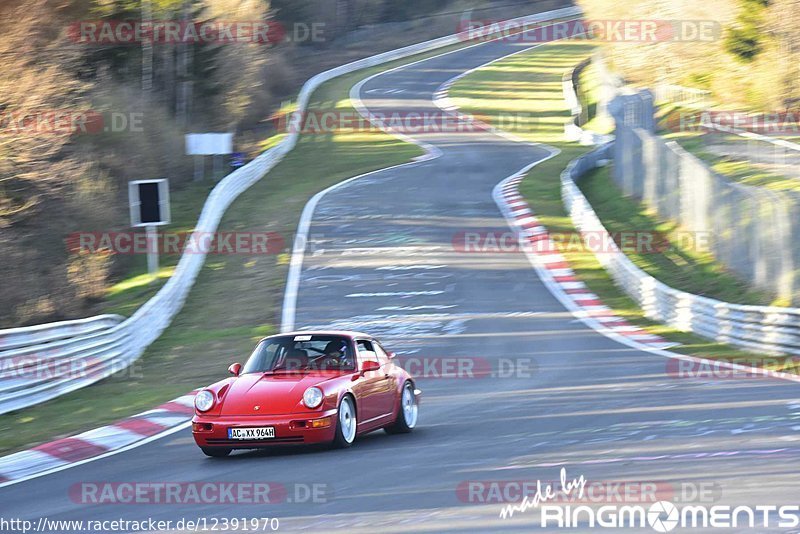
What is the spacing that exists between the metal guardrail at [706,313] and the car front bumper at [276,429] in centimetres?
928

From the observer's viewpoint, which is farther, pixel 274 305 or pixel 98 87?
pixel 98 87

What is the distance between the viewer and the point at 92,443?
481 inches

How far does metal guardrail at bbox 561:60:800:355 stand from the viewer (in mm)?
17297

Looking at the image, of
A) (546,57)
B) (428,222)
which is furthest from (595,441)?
(546,57)

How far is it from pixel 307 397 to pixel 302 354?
1.22 metres

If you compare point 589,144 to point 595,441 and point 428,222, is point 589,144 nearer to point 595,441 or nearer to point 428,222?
point 428,222

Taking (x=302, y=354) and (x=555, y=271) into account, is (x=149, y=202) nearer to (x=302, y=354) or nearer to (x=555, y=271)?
(x=555, y=271)

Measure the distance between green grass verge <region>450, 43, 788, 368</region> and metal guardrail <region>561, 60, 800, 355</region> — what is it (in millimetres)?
210

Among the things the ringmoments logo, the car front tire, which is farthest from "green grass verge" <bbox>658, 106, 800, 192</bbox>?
the ringmoments logo

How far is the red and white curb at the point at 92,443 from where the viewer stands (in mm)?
10883

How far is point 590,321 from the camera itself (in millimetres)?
20531

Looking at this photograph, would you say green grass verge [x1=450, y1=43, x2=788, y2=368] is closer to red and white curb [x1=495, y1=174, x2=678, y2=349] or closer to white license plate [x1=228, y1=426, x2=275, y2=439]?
red and white curb [x1=495, y1=174, x2=678, y2=349]

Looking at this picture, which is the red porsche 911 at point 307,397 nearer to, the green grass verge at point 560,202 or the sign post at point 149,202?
the green grass verge at point 560,202

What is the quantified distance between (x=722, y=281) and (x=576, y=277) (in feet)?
11.3
